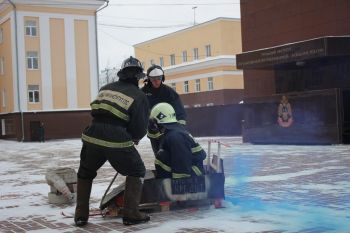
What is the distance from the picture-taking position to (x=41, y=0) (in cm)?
4094

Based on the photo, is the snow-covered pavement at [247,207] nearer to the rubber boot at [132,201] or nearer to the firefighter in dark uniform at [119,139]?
the rubber boot at [132,201]

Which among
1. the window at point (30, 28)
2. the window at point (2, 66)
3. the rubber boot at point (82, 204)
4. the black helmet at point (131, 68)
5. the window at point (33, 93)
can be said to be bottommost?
the rubber boot at point (82, 204)

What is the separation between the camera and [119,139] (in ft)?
20.6

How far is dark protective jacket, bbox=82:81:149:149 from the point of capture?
20.7ft

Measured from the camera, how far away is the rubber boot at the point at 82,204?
648cm

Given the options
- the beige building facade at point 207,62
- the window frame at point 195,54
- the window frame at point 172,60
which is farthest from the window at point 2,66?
the window frame at point 172,60

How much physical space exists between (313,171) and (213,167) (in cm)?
423

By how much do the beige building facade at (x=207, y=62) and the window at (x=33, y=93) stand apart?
15.8 metres

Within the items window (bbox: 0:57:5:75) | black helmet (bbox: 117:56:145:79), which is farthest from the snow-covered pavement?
window (bbox: 0:57:5:75)

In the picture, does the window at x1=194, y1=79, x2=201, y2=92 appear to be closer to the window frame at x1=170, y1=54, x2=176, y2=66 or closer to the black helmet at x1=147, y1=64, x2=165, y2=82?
the window frame at x1=170, y1=54, x2=176, y2=66

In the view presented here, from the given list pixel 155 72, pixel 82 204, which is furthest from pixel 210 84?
pixel 82 204

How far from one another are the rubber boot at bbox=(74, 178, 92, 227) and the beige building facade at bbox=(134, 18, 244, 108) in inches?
1734

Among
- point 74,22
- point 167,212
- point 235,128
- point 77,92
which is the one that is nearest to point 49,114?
point 77,92

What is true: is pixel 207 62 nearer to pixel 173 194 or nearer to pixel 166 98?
pixel 166 98
